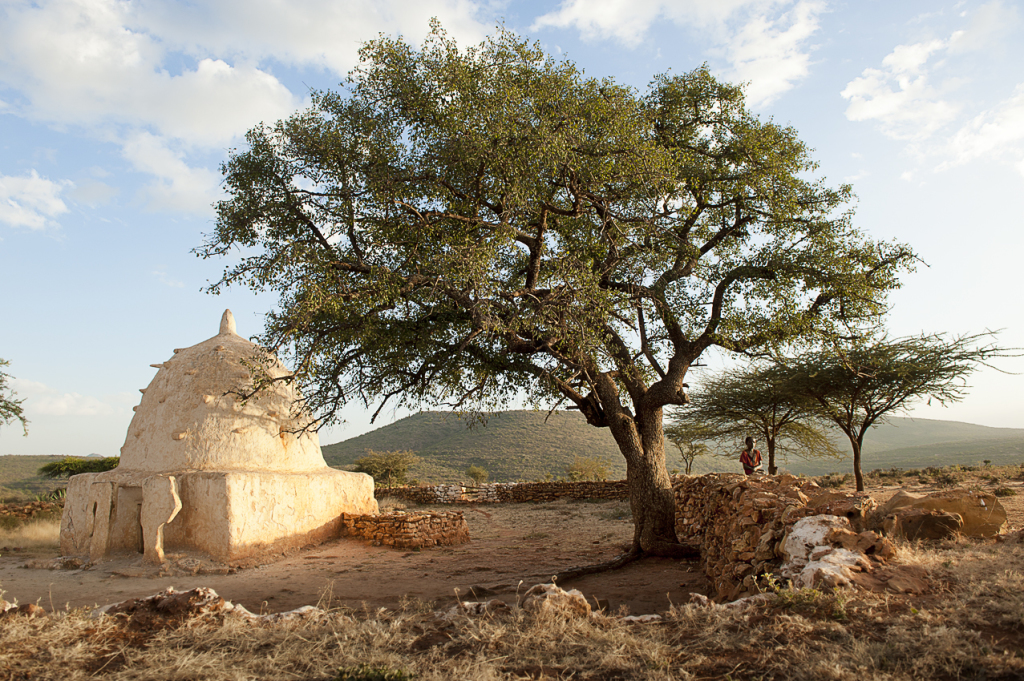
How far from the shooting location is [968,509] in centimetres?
661

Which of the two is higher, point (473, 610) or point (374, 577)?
point (473, 610)

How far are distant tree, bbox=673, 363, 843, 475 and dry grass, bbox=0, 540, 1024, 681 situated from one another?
12592 millimetres

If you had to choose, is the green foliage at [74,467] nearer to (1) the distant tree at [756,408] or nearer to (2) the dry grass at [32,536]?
(2) the dry grass at [32,536]

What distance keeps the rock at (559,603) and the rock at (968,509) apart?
378 cm

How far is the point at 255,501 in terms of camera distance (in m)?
10.5

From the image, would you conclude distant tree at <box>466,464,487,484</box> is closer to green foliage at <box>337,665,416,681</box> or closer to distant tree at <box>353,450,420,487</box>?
distant tree at <box>353,450,420,487</box>

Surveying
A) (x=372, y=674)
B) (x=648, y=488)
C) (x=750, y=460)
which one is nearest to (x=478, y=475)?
(x=750, y=460)

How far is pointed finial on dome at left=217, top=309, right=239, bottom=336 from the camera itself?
1368cm

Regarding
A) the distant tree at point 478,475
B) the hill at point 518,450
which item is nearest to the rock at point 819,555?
the distant tree at point 478,475

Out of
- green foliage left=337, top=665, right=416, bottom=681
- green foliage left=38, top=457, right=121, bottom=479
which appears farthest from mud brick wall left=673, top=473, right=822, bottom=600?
green foliage left=38, top=457, right=121, bottom=479

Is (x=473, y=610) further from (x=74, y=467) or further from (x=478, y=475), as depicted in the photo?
(x=74, y=467)

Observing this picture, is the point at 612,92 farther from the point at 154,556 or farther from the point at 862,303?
the point at 154,556

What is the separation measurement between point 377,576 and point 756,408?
47.7ft

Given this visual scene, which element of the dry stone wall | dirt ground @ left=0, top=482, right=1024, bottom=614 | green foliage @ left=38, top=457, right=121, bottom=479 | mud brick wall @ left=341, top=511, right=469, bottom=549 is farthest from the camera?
green foliage @ left=38, top=457, right=121, bottom=479
